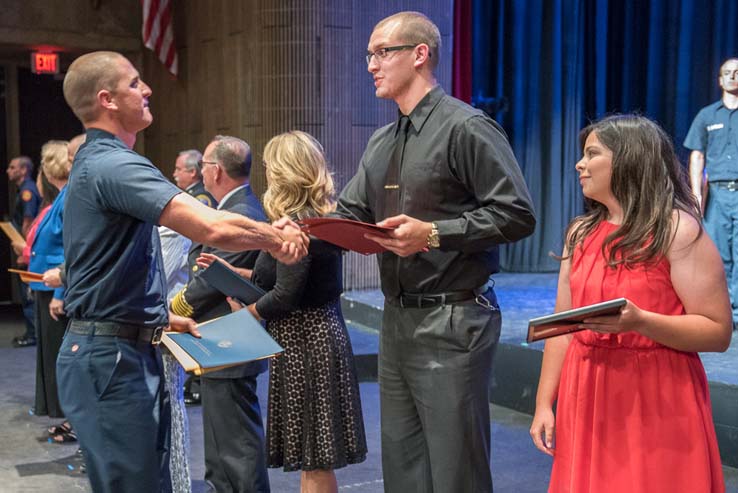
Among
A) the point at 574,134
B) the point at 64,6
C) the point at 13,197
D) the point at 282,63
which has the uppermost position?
the point at 64,6

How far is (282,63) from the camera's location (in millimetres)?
8258

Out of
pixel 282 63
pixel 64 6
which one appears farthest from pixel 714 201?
pixel 64 6

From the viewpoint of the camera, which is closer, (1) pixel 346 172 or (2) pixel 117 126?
(2) pixel 117 126

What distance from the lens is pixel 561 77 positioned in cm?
983

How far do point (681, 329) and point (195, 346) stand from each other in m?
1.34

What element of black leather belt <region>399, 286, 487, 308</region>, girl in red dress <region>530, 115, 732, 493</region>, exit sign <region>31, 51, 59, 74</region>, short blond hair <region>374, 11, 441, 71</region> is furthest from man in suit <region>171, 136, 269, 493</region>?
exit sign <region>31, 51, 59, 74</region>

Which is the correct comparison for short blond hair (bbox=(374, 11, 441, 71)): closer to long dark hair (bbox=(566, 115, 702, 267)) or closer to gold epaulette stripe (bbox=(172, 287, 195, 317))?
→ long dark hair (bbox=(566, 115, 702, 267))

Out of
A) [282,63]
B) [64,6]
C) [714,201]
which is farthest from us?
[64,6]

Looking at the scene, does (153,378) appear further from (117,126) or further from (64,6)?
(64,6)

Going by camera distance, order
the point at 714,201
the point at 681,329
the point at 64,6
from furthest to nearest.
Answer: the point at 64,6, the point at 714,201, the point at 681,329

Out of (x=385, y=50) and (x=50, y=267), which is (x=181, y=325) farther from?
(x=50, y=267)

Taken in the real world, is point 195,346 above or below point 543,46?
below

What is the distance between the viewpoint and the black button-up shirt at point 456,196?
→ 2.64 meters

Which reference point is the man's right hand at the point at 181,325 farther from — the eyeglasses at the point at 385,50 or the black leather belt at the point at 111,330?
the eyeglasses at the point at 385,50
